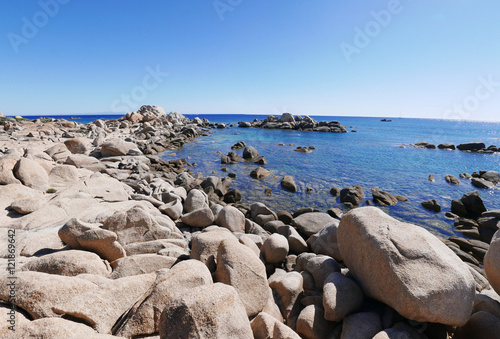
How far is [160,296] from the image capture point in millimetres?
3543

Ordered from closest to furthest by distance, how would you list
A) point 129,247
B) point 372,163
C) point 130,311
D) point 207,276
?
point 130,311, point 207,276, point 129,247, point 372,163

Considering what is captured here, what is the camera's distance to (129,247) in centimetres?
566

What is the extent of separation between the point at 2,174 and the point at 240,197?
10553 millimetres

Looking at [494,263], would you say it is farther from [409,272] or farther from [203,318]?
[203,318]

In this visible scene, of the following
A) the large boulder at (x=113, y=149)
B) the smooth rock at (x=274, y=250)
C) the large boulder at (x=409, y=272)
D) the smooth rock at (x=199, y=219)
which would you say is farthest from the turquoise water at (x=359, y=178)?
the large boulder at (x=409, y=272)

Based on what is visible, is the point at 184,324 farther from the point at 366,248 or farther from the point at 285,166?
the point at 285,166

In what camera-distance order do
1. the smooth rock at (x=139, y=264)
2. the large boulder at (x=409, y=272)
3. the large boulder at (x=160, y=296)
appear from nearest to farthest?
the large boulder at (x=160, y=296) → the large boulder at (x=409, y=272) → the smooth rock at (x=139, y=264)

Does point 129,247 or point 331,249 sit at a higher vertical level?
point 129,247

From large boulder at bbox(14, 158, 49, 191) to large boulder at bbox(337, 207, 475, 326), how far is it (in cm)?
1117

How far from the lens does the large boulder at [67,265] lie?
4199 millimetres

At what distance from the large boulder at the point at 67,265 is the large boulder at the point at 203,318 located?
2391mm

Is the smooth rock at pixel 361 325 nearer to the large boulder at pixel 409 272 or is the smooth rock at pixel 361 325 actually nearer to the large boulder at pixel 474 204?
the large boulder at pixel 409 272

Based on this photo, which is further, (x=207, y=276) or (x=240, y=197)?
(x=240, y=197)

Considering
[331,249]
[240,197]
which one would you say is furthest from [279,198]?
[331,249]
